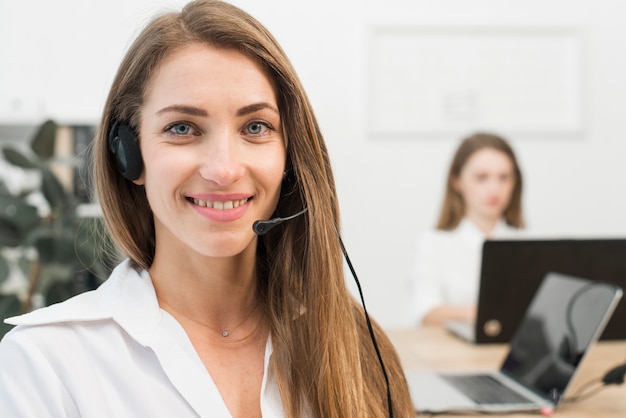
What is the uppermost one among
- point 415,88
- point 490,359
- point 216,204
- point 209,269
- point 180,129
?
point 415,88

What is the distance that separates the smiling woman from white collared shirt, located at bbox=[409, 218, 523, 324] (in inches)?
65.1

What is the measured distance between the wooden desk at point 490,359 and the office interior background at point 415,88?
1153 mm

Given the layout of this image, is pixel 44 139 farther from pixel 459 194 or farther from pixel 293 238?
pixel 459 194

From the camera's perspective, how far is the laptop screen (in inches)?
55.6

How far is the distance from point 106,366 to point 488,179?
2.18 metres

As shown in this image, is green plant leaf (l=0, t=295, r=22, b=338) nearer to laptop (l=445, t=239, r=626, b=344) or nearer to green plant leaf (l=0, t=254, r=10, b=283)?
green plant leaf (l=0, t=254, r=10, b=283)

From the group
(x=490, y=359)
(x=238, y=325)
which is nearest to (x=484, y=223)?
(x=490, y=359)

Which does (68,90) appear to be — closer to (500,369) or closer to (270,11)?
(270,11)

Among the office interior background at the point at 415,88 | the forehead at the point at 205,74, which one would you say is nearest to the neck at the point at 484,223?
the office interior background at the point at 415,88

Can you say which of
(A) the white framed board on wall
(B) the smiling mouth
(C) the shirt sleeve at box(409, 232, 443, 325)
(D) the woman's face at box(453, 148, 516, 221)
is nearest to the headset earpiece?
(B) the smiling mouth

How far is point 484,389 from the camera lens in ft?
4.86

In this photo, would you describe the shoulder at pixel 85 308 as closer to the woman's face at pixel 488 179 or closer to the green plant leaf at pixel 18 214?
the green plant leaf at pixel 18 214

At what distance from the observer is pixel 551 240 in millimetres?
1835

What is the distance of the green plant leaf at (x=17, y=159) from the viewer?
2070 mm
